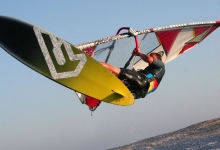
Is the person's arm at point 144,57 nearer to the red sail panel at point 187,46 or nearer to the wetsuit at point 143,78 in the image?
the wetsuit at point 143,78

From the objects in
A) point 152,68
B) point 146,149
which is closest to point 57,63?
point 152,68

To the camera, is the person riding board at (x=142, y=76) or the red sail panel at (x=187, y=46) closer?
the person riding board at (x=142, y=76)

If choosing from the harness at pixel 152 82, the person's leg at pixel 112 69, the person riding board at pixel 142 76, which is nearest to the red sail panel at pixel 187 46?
the person riding board at pixel 142 76

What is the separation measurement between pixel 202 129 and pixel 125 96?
172 m

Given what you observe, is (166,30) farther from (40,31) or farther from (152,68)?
A: (40,31)

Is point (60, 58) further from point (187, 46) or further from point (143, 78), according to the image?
point (187, 46)

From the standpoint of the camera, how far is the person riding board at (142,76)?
1121cm

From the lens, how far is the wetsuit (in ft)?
37.1

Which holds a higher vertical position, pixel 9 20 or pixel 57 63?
pixel 9 20

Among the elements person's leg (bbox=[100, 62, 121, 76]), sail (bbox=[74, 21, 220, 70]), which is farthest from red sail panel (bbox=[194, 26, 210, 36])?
person's leg (bbox=[100, 62, 121, 76])

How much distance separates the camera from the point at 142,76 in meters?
11.8

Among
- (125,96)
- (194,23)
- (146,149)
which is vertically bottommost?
(146,149)

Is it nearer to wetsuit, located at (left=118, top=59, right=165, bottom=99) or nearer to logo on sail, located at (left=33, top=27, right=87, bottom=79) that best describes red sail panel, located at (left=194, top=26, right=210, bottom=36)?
wetsuit, located at (left=118, top=59, right=165, bottom=99)

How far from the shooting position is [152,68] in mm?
12352
